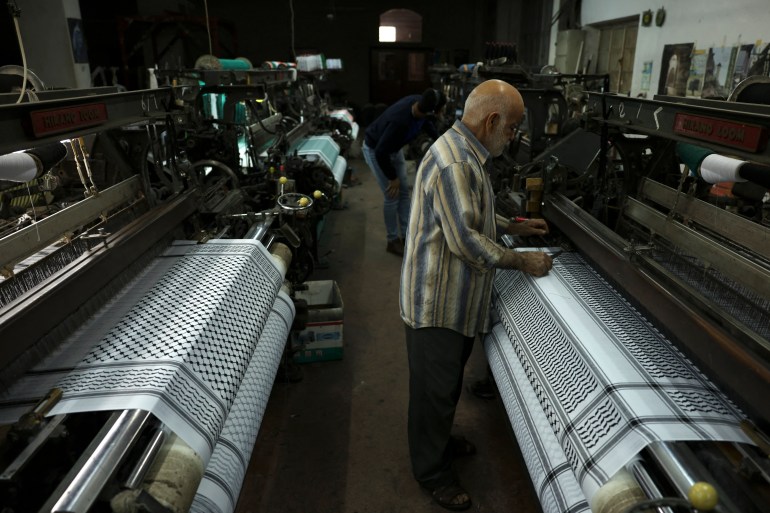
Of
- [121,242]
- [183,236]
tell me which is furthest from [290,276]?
[121,242]

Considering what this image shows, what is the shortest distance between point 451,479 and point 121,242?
164cm

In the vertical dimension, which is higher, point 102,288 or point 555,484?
point 102,288

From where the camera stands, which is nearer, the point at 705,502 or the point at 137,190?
the point at 705,502

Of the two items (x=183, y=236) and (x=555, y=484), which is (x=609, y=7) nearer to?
(x=183, y=236)

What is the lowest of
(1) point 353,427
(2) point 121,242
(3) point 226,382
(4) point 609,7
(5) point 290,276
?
(1) point 353,427

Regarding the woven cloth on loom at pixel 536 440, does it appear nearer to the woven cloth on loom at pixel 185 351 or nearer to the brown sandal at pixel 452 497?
the brown sandal at pixel 452 497

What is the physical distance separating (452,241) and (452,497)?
1.13 metres

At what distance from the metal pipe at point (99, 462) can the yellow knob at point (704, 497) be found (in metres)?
1.17

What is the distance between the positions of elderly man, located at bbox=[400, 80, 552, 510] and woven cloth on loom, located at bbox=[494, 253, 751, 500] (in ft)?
0.54

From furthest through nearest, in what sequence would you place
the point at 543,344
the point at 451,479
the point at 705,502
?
1. the point at 451,479
2. the point at 543,344
3. the point at 705,502

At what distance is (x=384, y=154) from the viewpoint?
171 inches

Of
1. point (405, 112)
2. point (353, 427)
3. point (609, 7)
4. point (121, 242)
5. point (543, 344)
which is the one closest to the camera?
point (543, 344)

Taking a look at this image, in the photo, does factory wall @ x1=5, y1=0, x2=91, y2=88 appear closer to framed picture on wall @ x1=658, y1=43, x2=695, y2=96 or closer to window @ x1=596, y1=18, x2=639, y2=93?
window @ x1=596, y1=18, x2=639, y2=93

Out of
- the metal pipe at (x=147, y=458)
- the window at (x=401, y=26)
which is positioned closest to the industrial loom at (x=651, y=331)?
the metal pipe at (x=147, y=458)
